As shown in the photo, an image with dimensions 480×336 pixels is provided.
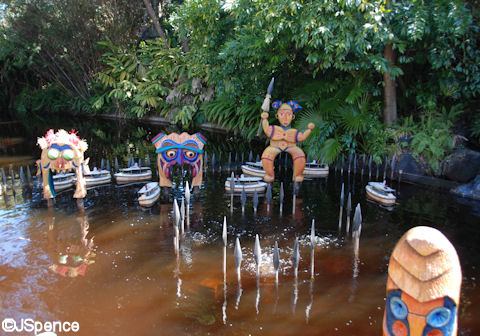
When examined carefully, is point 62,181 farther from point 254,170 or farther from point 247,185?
point 254,170

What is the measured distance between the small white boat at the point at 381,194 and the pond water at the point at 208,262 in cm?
17

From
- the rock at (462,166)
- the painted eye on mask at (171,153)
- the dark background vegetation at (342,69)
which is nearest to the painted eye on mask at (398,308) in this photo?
the painted eye on mask at (171,153)

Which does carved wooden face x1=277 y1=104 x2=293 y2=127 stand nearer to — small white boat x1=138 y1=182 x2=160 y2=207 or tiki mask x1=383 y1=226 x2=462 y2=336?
small white boat x1=138 y1=182 x2=160 y2=207

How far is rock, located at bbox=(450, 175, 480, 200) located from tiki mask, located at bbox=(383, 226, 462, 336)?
23.5 feet

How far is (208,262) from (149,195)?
2.93 metres

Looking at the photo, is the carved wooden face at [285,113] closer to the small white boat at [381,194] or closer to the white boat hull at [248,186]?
the white boat hull at [248,186]

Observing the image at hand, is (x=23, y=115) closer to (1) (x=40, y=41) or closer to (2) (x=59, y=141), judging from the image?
(1) (x=40, y=41)

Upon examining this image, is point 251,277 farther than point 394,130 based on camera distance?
No

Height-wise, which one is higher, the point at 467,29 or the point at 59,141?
the point at 467,29

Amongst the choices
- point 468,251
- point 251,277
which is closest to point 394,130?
point 468,251

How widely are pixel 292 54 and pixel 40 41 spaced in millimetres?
18324

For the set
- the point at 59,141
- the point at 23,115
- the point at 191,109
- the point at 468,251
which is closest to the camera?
the point at 468,251

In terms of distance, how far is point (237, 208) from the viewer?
823cm

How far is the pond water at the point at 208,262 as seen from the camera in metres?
4.60
